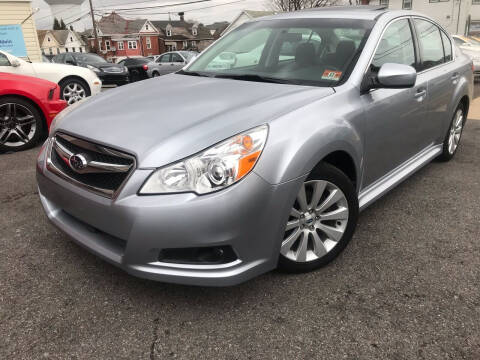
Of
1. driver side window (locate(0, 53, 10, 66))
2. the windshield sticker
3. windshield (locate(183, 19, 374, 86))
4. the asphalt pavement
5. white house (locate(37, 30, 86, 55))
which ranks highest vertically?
windshield (locate(183, 19, 374, 86))

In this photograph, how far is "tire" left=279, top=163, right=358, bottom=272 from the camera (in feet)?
7.69

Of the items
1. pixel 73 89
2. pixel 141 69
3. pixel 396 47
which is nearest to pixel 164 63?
pixel 141 69

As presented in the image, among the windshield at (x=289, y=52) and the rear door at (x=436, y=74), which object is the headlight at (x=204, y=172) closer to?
the windshield at (x=289, y=52)

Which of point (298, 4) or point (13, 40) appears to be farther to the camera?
point (298, 4)

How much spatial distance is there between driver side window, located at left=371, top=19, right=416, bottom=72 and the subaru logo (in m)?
2.00

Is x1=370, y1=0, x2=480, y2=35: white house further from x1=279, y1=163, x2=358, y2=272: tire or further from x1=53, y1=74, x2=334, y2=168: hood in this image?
x1=279, y1=163, x2=358, y2=272: tire

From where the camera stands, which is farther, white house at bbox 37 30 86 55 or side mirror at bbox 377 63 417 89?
white house at bbox 37 30 86 55

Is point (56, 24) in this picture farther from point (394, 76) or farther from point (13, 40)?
point (394, 76)

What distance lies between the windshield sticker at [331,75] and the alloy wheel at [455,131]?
90.7 inches

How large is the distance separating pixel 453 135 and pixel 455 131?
76 millimetres

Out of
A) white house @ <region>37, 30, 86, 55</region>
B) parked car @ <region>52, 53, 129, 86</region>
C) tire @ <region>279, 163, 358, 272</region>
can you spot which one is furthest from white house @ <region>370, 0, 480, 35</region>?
white house @ <region>37, 30, 86, 55</region>

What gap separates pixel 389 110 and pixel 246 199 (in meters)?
1.53

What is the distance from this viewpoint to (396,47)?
127 inches

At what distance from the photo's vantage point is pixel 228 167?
6.50 feet
